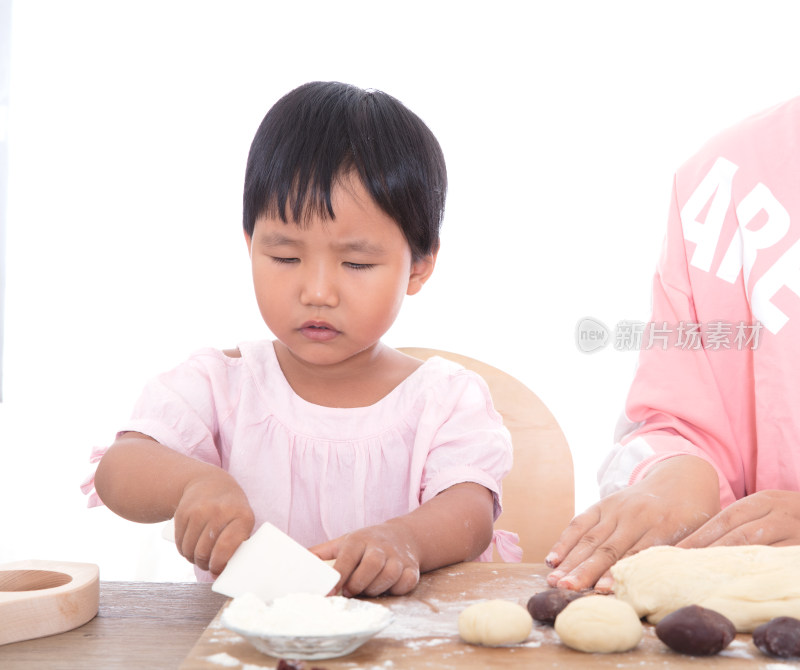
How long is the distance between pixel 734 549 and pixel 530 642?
262mm

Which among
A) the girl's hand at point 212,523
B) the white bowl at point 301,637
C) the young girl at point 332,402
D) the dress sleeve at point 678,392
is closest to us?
the white bowl at point 301,637

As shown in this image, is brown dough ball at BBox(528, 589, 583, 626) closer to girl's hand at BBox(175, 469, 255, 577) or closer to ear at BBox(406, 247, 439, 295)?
girl's hand at BBox(175, 469, 255, 577)

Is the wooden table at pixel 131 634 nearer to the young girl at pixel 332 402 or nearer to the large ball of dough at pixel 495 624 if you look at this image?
the young girl at pixel 332 402

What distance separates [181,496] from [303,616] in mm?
365

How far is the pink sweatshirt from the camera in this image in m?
1.29

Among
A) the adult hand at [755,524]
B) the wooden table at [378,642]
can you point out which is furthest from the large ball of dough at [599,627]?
the adult hand at [755,524]

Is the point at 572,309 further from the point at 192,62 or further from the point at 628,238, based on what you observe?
the point at 192,62

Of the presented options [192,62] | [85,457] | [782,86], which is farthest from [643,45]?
[85,457]

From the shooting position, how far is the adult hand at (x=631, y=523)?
914mm

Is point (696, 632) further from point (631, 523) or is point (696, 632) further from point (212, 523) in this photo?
point (212, 523)

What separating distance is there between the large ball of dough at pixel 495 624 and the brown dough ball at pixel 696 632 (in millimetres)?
112

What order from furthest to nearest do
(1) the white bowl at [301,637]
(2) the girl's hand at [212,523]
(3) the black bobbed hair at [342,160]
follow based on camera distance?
(3) the black bobbed hair at [342,160] < (2) the girl's hand at [212,523] < (1) the white bowl at [301,637]

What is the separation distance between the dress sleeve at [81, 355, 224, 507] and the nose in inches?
11.1

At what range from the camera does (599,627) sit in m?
0.69
